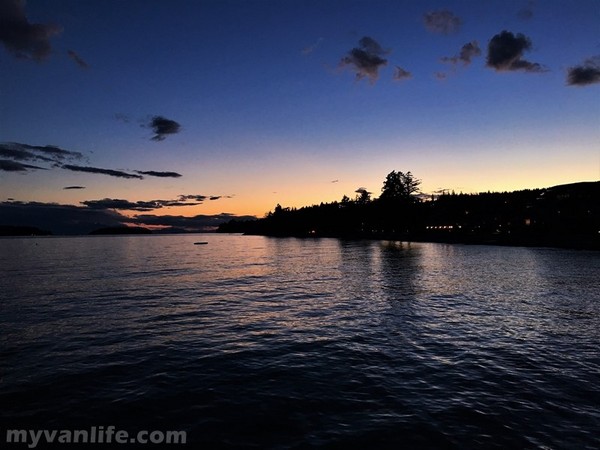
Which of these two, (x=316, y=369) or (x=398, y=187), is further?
(x=398, y=187)

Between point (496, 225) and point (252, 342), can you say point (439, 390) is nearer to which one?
point (252, 342)

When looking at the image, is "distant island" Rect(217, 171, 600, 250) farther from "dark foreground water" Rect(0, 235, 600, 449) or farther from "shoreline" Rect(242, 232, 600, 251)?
"dark foreground water" Rect(0, 235, 600, 449)

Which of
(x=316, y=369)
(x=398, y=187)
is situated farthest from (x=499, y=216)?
(x=316, y=369)

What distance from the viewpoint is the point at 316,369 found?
14547mm

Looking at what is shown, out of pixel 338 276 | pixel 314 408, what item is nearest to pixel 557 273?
pixel 338 276

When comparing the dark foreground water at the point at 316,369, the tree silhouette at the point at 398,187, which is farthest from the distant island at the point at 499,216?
the dark foreground water at the point at 316,369

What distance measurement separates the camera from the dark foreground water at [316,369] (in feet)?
33.1

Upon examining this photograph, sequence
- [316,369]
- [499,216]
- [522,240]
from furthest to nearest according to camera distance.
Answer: [499,216]
[522,240]
[316,369]

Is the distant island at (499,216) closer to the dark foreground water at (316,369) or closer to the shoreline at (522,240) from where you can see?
the shoreline at (522,240)

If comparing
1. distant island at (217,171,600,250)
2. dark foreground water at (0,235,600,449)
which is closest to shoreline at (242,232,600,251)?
distant island at (217,171,600,250)

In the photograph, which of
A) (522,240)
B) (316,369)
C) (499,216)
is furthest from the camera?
(499,216)

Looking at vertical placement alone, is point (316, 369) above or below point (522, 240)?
below

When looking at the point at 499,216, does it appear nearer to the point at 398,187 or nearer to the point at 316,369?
the point at 398,187

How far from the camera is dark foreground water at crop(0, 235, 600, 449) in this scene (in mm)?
10102
